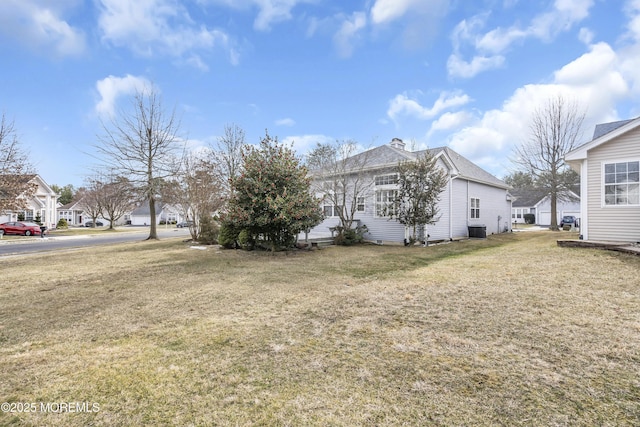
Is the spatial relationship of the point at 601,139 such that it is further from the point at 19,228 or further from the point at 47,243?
the point at 19,228

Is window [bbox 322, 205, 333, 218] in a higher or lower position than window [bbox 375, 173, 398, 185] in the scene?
lower

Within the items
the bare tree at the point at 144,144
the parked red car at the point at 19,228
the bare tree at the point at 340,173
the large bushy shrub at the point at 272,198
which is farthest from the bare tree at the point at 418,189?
the parked red car at the point at 19,228

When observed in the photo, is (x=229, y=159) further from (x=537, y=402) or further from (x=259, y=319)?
(x=537, y=402)

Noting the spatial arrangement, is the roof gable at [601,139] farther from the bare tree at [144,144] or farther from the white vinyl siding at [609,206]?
the bare tree at [144,144]

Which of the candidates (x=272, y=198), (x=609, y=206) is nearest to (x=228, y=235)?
(x=272, y=198)

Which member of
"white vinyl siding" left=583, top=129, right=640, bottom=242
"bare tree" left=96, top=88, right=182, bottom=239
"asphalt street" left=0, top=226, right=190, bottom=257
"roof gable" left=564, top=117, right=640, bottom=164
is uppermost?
"bare tree" left=96, top=88, right=182, bottom=239

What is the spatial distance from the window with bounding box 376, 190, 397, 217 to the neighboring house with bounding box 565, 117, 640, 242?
259 inches

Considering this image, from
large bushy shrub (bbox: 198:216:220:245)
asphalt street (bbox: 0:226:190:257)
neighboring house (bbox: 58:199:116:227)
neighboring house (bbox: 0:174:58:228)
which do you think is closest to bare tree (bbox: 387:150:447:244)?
large bushy shrub (bbox: 198:216:220:245)

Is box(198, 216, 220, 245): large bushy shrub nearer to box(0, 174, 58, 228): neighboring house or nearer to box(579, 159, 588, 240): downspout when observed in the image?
box(579, 159, 588, 240): downspout

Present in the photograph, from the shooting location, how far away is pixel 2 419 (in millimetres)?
2154

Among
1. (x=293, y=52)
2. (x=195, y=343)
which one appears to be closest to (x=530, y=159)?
(x=293, y=52)

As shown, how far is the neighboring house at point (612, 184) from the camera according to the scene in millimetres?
9484

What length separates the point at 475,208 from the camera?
60.4 feet

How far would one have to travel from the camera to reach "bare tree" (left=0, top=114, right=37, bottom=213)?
623 inches
